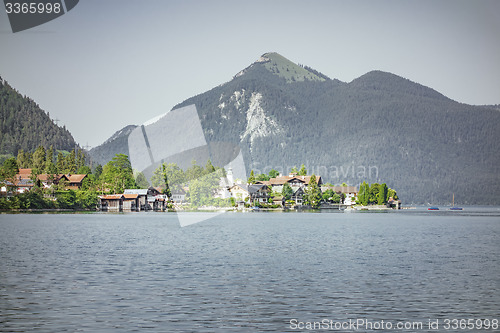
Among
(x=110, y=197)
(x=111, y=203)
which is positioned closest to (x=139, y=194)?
(x=111, y=203)

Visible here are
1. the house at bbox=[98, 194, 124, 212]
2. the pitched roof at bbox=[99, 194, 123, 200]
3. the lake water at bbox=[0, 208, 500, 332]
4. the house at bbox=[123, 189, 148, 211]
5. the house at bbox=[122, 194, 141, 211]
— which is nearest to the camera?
the lake water at bbox=[0, 208, 500, 332]

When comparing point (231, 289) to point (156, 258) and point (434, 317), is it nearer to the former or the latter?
point (434, 317)

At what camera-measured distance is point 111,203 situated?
18988 centimetres

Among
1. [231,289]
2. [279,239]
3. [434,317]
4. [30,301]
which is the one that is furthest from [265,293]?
[279,239]

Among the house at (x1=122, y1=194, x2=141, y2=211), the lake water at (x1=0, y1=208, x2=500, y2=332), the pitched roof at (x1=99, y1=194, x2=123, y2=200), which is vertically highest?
the pitched roof at (x1=99, y1=194, x2=123, y2=200)

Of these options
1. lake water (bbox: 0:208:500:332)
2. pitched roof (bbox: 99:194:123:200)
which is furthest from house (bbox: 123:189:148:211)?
lake water (bbox: 0:208:500:332)

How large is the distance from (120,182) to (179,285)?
549 feet

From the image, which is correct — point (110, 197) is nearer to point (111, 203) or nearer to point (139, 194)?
point (111, 203)

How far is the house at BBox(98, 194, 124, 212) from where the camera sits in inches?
7431

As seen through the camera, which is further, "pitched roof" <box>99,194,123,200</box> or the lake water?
"pitched roof" <box>99,194,123,200</box>

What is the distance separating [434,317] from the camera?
25938 millimetres

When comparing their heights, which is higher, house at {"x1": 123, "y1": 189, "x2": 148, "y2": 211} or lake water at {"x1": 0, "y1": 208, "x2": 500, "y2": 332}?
house at {"x1": 123, "y1": 189, "x2": 148, "y2": 211}

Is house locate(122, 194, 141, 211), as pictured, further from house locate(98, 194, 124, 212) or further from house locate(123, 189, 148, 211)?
house locate(98, 194, 124, 212)

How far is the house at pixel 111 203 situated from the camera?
18875 cm
